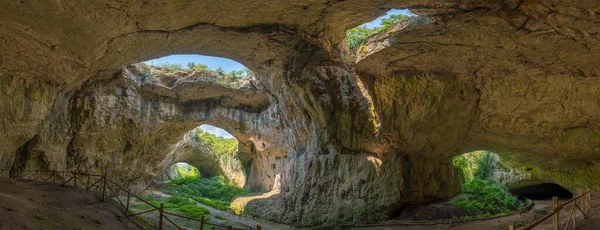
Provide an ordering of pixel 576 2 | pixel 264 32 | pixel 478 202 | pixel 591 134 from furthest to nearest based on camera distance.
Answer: pixel 478 202 → pixel 591 134 → pixel 264 32 → pixel 576 2

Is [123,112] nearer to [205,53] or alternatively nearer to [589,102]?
[205,53]

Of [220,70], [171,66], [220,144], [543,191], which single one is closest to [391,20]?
[220,70]

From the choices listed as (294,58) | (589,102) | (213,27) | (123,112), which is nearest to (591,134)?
(589,102)

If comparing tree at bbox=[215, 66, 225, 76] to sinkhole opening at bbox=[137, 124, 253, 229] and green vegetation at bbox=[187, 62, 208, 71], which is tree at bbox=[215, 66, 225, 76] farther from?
sinkhole opening at bbox=[137, 124, 253, 229]

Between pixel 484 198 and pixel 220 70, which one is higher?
pixel 220 70

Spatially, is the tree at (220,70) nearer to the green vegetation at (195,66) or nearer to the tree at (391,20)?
the green vegetation at (195,66)

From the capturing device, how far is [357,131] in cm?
1438

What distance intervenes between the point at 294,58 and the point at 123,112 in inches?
428

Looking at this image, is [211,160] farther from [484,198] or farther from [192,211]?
[484,198]

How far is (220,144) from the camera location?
34812 millimetres

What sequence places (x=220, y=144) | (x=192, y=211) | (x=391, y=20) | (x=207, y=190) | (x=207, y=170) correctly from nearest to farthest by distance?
(x=391, y=20)
(x=192, y=211)
(x=207, y=190)
(x=220, y=144)
(x=207, y=170)

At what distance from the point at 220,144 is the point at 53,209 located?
1041 inches

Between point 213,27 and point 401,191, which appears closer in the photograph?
point 213,27

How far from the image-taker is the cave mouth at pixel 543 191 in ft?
78.6
